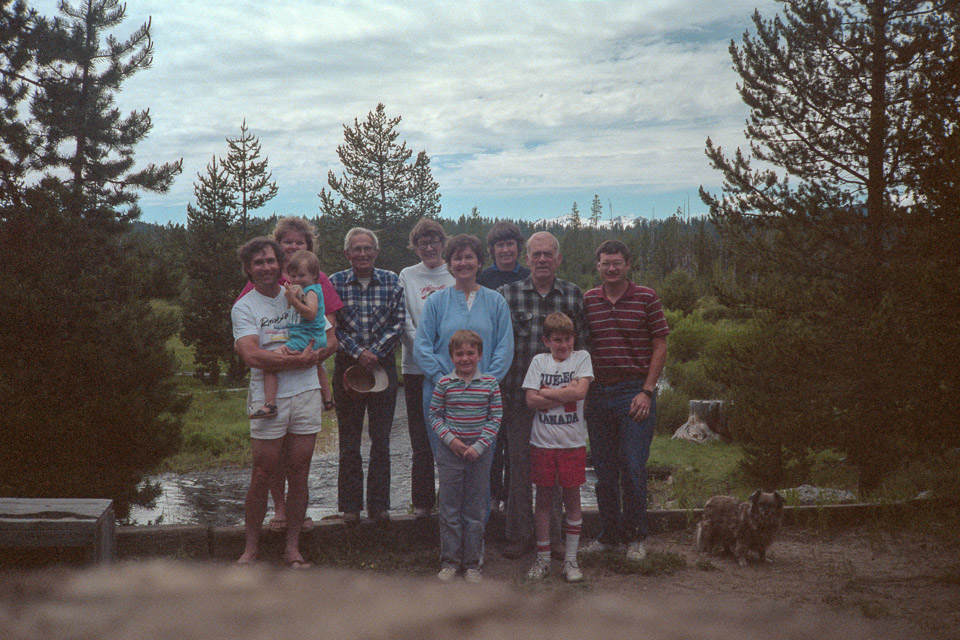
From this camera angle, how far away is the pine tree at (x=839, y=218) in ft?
24.9

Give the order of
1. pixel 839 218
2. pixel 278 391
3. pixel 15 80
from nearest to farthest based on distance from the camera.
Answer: pixel 278 391
pixel 839 218
pixel 15 80

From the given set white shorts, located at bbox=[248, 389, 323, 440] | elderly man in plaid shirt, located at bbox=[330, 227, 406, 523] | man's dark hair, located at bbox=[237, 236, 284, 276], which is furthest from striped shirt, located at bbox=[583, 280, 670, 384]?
man's dark hair, located at bbox=[237, 236, 284, 276]

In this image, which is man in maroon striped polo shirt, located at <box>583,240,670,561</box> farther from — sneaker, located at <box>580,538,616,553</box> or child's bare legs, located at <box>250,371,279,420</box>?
child's bare legs, located at <box>250,371,279,420</box>

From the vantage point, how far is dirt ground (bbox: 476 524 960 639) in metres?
3.89

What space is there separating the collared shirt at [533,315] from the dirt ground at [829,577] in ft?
4.41

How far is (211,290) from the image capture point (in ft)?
74.0

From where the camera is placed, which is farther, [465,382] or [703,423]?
[703,423]

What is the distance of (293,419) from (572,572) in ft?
6.44

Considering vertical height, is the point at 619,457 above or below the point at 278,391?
below

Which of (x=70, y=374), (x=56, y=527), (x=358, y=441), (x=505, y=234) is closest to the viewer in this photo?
(x=56, y=527)

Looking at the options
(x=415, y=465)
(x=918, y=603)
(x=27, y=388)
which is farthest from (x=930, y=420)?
(x=27, y=388)

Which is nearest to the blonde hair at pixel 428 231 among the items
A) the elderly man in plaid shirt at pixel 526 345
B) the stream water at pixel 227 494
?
the elderly man in plaid shirt at pixel 526 345

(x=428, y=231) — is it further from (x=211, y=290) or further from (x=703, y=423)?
(x=211, y=290)

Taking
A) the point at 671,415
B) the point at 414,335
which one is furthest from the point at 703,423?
the point at 414,335
